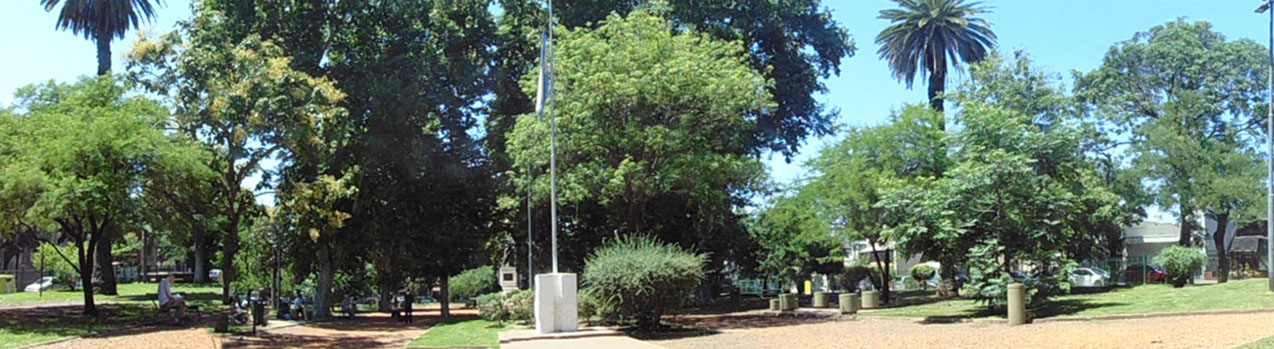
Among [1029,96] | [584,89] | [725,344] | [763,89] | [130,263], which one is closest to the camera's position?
[725,344]

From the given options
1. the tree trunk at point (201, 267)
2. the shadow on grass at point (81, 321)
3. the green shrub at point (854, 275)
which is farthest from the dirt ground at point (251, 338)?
the tree trunk at point (201, 267)

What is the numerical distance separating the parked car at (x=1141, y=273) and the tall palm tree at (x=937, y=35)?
12.0 metres

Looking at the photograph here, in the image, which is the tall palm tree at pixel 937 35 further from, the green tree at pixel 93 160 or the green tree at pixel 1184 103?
the green tree at pixel 93 160

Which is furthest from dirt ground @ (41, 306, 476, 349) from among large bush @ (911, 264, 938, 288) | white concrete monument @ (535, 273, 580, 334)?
large bush @ (911, 264, 938, 288)

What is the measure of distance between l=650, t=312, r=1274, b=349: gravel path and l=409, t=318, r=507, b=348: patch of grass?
3723mm

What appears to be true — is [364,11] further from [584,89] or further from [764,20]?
[764,20]

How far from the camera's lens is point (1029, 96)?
4106 cm

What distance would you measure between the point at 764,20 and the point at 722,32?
6.69ft

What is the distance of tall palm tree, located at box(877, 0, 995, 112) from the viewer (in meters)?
50.3

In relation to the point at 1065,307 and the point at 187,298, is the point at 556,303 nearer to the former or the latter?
the point at 1065,307

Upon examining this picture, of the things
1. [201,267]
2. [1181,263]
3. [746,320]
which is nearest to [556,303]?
[746,320]

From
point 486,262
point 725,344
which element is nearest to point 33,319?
point 725,344

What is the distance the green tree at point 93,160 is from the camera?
22.5 m

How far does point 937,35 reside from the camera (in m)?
50.6
